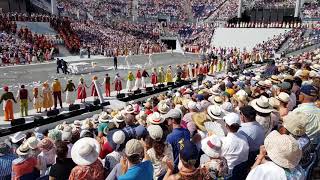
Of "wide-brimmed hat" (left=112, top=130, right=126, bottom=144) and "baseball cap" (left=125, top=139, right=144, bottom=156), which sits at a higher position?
"baseball cap" (left=125, top=139, right=144, bottom=156)

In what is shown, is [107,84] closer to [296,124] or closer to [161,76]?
[161,76]

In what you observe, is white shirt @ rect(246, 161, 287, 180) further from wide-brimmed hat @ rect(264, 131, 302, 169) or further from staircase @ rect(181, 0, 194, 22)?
staircase @ rect(181, 0, 194, 22)

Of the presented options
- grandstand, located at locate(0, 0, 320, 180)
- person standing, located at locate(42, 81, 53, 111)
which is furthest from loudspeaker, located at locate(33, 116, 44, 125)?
person standing, located at locate(42, 81, 53, 111)

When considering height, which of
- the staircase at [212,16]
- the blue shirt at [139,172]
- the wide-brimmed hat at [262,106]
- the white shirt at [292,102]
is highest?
the staircase at [212,16]

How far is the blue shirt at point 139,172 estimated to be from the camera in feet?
12.4

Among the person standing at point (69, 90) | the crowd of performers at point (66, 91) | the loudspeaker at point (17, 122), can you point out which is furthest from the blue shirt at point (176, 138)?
the person standing at point (69, 90)

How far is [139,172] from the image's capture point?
3.83 m

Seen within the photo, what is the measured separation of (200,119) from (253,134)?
1070mm

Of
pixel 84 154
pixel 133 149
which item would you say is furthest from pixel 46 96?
pixel 133 149

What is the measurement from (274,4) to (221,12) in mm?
9072

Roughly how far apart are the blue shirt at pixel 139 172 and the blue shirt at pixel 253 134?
1.80 m

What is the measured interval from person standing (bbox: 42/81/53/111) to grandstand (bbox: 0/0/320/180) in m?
0.06

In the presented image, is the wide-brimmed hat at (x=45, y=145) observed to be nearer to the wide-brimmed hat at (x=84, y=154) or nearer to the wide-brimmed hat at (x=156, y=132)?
the wide-brimmed hat at (x=84, y=154)

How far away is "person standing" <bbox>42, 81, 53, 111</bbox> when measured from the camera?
14.6m
